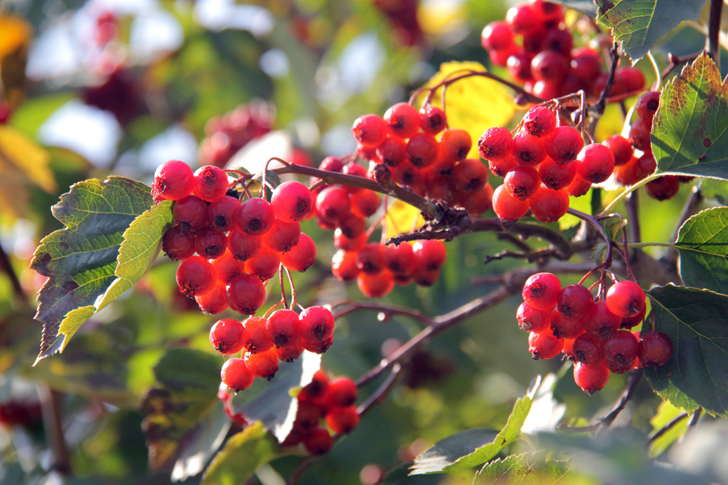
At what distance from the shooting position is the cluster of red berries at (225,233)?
123 cm

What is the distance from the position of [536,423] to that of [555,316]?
66cm

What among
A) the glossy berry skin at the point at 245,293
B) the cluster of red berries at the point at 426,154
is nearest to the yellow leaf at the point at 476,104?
the cluster of red berries at the point at 426,154

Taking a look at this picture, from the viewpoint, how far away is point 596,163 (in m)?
1.28

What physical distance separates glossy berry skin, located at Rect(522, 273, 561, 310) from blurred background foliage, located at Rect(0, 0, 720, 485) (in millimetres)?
528

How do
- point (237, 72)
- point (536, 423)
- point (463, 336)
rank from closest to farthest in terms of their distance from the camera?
point (536, 423), point (463, 336), point (237, 72)

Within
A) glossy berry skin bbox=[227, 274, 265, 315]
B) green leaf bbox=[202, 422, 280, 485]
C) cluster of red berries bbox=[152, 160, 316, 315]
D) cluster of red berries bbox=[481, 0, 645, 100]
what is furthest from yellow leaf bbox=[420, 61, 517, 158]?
green leaf bbox=[202, 422, 280, 485]

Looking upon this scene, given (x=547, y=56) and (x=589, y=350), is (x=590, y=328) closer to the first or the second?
(x=589, y=350)

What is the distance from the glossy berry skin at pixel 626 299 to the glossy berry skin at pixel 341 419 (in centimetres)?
100

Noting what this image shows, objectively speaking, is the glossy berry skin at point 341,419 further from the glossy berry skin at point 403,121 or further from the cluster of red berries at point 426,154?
the glossy berry skin at point 403,121

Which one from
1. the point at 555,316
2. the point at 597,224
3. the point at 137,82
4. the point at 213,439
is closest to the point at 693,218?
the point at 597,224

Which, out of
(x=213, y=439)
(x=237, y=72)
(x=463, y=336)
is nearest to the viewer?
(x=213, y=439)

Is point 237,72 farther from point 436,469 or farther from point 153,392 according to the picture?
point 436,469

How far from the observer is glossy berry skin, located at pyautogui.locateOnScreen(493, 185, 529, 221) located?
1331 millimetres

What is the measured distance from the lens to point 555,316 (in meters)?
1.31
